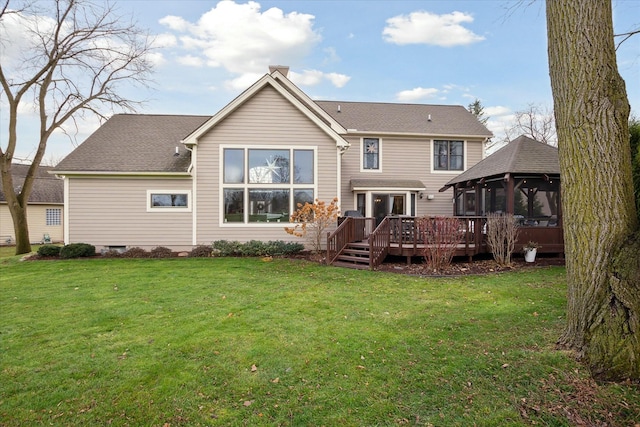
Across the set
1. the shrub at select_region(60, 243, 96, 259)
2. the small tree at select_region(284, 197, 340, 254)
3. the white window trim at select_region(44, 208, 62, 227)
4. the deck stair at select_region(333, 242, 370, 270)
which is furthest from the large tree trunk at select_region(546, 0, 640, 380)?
the white window trim at select_region(44, 208, 62, 227)

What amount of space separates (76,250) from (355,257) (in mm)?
9511

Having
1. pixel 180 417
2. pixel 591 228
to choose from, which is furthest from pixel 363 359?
pixel 591 228

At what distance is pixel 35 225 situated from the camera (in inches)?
861

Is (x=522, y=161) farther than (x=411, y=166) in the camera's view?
No

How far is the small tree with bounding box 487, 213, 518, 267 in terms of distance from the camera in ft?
29.3

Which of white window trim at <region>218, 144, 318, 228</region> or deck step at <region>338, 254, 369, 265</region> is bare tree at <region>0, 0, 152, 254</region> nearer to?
white window trim at <region>218, 144, 318, 228</region>

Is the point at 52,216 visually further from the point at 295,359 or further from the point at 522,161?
the point at 522,161

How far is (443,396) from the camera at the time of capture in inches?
115

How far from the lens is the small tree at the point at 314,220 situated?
35.6 ft

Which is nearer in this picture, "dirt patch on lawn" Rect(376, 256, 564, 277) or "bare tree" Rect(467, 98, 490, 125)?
"dirt patch on lawn" Rect(376, 256, 564, 277)

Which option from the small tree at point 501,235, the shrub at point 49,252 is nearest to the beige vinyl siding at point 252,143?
the shrub at point 49,252

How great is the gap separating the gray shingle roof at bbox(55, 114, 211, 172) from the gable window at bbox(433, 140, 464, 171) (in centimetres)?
1133

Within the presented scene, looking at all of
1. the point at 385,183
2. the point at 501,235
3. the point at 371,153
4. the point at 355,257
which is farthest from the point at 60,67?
the point at 501,235

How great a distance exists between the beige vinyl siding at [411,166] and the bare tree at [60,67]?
1074cm
